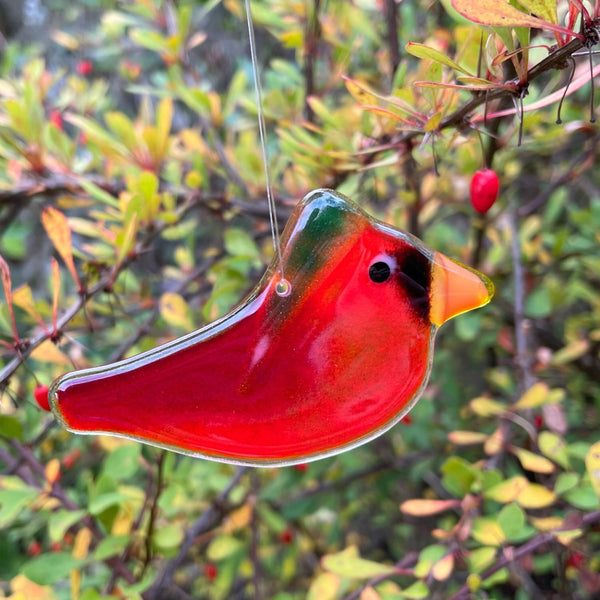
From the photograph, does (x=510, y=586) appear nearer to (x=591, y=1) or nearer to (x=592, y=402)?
(x=592, y=402)

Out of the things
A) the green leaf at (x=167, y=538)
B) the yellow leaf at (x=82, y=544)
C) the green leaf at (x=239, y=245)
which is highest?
the green leaf at (x=239, y=245)

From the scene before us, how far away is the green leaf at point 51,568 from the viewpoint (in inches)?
21.5

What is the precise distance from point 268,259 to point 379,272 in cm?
46

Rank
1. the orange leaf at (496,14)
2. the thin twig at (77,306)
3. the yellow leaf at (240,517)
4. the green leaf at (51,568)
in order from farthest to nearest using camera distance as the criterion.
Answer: the yellow leaf at (240,517) → the green leaf at (51,568) → the thin twig at (77,306) → the orange leaf at (496,14)

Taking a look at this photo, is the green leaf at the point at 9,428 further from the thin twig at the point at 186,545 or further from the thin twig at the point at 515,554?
the thin twig at the point at 515,554

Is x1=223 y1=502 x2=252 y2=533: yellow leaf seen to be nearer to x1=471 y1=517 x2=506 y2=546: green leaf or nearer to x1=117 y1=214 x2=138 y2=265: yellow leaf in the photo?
x1=471 y1=517 x2=506 y2=546: green leaf

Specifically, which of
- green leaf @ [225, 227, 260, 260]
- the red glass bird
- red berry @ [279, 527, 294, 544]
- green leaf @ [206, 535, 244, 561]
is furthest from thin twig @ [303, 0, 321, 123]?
red berry @ [279, 527, 294, 544]

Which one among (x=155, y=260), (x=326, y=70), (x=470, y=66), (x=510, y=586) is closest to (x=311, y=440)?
(x=470, y=66)

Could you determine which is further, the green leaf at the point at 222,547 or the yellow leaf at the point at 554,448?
the green leaf at the point at 222,547

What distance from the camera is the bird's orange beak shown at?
1.38ft

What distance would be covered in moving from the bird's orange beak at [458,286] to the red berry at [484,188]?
96 mm

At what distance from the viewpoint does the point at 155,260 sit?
5.57 feet

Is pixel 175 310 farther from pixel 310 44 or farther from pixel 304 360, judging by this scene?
pixel 310 44

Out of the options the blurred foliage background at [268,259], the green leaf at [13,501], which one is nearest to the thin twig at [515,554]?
the blurred foliage background at [268,259]
